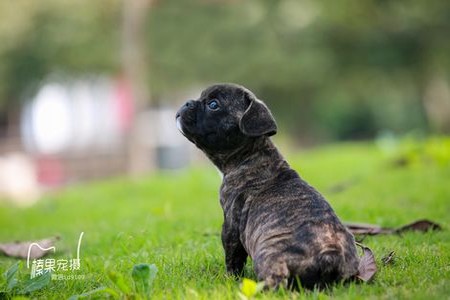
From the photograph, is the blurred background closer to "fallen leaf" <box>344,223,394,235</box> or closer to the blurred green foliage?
the blurred green foliage

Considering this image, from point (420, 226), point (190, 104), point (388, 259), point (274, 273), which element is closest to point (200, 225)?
point (420, 226)

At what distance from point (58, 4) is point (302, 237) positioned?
67.1 ft

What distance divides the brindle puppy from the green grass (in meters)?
0.16

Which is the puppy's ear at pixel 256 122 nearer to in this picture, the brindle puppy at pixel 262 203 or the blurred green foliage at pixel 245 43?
the brindle puppy at pixel 262 203

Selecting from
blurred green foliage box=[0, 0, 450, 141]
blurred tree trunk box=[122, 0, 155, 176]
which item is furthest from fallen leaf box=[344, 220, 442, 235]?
blurred green foliage box=[0, 0, 450, 141]

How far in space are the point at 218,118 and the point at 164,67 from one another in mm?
20066

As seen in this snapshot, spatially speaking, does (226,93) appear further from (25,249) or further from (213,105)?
(25,249)

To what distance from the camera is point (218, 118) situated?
4871mm

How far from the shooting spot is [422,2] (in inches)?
950

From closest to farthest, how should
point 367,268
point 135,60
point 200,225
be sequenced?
point 367,268 < point 200,225 < point 135,60

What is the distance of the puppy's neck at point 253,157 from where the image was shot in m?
4.83

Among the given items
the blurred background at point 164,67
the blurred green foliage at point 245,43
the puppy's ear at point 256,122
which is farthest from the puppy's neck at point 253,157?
the blurred green foliage at point 245,43

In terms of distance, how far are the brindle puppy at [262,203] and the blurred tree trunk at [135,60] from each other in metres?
17.1

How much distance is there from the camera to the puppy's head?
486 cm
